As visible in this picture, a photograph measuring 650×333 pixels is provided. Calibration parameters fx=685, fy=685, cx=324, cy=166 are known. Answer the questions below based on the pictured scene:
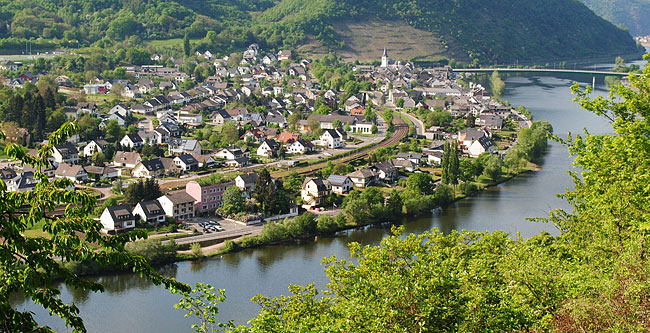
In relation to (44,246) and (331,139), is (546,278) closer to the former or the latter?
(44,246)

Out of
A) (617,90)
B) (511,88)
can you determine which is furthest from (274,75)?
(617,90)

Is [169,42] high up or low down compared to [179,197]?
up

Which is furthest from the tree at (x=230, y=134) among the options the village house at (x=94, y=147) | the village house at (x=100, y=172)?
the village house at (x=100, y=172)

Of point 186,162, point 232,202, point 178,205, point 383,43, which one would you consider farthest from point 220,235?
point 383,43

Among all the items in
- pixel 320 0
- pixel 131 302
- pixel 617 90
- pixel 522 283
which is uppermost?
pixel 320 0

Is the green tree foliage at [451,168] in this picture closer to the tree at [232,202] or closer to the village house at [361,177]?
the village house at [361,177]

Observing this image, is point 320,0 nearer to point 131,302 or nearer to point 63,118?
point 63,118
